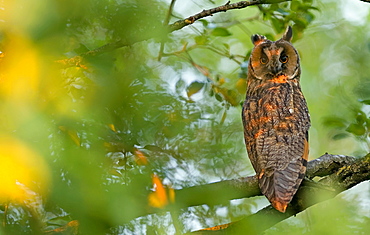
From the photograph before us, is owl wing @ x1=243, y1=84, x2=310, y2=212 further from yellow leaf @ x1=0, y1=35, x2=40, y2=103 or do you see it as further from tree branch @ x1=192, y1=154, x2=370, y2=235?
yellow leaf @ x1=0, y1=35, x2=40, y2=103

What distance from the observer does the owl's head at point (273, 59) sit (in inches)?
124

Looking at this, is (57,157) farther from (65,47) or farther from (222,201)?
(222,201)

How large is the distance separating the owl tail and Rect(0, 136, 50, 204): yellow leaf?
4.75 ft

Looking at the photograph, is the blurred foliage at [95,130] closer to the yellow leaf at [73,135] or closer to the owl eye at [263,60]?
the yellow leaf at [73,135]

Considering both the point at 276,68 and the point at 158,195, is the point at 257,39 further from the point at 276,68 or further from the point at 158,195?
the point at 158,195

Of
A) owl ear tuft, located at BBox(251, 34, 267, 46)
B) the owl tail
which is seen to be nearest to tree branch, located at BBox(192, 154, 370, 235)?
the owl tail

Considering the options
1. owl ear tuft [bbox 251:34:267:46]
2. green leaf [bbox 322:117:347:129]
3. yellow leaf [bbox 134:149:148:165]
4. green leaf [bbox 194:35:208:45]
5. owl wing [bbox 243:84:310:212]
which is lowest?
yellow leaf [bbox 134:149:148:165]

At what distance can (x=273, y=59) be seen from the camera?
3.15 m

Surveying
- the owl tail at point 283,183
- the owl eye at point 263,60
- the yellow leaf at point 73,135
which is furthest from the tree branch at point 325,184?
the owl eye at point 263,60

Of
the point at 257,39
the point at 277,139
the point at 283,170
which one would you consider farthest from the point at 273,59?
the point at 283,170

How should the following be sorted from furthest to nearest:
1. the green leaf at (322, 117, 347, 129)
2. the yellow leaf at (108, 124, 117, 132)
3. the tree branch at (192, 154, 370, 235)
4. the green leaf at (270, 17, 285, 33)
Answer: the green leaf at (270, 17, 285, 33) < the green leaf at (322, 117, 347, 129) < the tree branch at (192, 154, 370, 235) < the yellow leaf at (108, 124, 117, 132)

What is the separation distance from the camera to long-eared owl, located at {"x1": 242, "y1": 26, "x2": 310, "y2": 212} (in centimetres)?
224

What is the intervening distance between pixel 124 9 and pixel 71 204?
45cm

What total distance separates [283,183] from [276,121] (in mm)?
495
